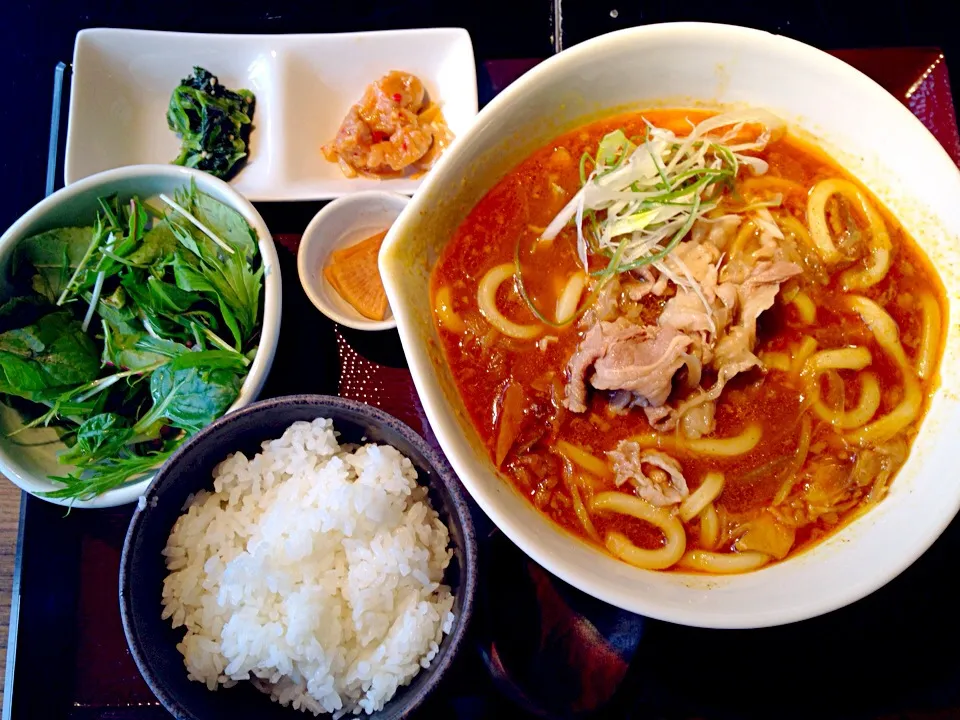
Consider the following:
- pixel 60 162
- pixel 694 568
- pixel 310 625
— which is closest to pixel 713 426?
pixel 694 568

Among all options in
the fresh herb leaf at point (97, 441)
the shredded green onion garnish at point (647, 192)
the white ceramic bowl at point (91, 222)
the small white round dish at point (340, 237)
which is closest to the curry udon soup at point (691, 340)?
the shredded green onion garnish at point (647, 192)

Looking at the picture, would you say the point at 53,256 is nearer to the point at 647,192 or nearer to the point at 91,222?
the point at 91,222

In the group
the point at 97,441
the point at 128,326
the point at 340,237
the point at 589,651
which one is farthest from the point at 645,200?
the point at 97,441

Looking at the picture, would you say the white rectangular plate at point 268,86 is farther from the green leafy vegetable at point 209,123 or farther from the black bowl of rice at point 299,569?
the black bowl of rice at point 299,569

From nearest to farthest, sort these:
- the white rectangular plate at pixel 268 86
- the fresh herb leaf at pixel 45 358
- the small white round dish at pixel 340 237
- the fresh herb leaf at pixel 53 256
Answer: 1. the fresh herb leaf at pixel 45 358
2. the fresh herb leaf at pixel 53 256
3. the small white round dish at pixel 340 237
4. the white rectangular plate at pixel 268 86

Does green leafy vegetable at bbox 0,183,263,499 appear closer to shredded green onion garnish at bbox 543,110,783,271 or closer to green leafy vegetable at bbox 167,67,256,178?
green leafy vegetable at bbox 167,67,256,178

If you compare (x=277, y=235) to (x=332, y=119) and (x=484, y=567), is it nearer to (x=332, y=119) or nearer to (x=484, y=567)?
(x=332, y=119)
